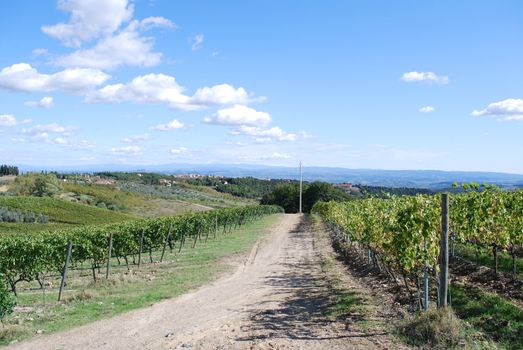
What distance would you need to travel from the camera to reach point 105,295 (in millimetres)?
12945

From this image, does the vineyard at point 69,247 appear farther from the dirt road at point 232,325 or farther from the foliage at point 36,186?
the foliage at point 36,186

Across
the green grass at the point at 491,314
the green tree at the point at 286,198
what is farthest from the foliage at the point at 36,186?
the green grass at the point at 491,314

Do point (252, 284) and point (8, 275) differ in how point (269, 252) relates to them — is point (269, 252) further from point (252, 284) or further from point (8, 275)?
point (8, 275)

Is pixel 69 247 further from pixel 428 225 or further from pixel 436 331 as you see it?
pixel 436 331

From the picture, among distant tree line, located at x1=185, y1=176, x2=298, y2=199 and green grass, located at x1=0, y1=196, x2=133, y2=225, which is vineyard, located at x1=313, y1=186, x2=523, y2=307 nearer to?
green grass, located at x1=0, y1=196, x2=133, y2=225

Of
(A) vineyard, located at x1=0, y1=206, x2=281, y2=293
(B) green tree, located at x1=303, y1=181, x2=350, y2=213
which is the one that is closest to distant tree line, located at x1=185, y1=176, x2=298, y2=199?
(B) green tree, located at x1=303, y1=181, x2=350, y2=213

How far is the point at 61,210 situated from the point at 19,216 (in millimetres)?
7130

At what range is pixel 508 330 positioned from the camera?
24.7ft

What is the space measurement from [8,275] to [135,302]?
551cm

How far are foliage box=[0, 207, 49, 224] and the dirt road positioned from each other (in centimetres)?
3395

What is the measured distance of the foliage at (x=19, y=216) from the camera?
40031 millimetres

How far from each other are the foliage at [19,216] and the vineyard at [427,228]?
35666 mm

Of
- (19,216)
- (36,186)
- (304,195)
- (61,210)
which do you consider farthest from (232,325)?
(304,195)

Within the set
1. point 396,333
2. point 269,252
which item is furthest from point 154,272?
point 396,333
